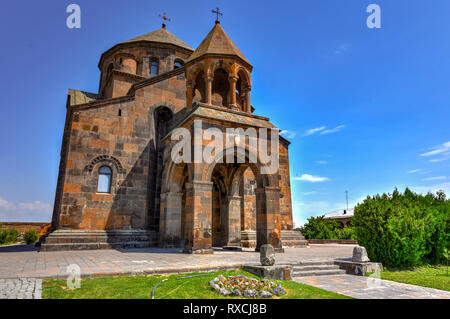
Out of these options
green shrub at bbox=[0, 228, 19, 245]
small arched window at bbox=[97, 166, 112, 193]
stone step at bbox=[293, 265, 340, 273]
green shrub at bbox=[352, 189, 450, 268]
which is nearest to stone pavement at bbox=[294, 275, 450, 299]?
stone step at bbox=[293, 265, 340, 273]

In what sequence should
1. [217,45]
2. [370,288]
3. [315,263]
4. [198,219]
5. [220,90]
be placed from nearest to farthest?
[370,288], [315,263], [198,219], [217,45], [220,90]

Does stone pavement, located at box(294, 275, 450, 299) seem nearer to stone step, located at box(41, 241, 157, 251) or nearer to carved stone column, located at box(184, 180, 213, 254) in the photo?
carved stone column, located at box(184, 180, 213, 254)

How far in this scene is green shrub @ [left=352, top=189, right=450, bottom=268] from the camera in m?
8.58

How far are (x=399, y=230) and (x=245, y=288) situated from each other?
637 cm

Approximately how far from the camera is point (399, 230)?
869 cm

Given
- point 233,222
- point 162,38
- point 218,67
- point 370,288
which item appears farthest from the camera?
point 162,38

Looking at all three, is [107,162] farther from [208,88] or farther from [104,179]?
[208,88]

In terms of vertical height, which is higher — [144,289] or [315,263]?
[144,289]

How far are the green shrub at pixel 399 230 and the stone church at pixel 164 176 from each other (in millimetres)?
3310

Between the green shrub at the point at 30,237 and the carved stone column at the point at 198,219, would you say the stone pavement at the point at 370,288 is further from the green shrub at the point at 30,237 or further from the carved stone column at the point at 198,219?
the green shrub at the point at 30,237

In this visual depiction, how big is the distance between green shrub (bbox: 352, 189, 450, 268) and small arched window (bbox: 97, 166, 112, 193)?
35.7 feet

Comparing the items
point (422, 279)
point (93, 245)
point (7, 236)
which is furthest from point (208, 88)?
point (7, 236)

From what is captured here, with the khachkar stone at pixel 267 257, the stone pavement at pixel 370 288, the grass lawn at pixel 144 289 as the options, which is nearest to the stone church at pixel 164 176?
the khachkar stone at pixel 267 257
